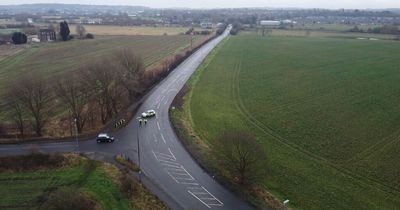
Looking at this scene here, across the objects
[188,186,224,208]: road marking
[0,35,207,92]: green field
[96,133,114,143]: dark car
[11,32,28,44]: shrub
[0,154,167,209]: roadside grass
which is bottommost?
[188,186,224,208]: road marking

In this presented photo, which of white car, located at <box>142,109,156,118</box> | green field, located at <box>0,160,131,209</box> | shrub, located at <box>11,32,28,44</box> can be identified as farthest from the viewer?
shrub, located at <box>11,32,28,44</box>

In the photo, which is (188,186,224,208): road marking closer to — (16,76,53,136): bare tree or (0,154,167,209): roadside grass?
(0,154,167,209): roadside grass

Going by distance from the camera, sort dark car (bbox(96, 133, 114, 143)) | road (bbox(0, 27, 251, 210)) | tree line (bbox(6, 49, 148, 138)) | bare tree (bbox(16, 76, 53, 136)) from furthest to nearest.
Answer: tree line (bbox(6, 49, 148, 138)) < bare tree (bbox(16, 76, 53, 136)) < dark car (bbox(96, 133, 114, 143)) < road (bbox(0, 27, 251, 210))

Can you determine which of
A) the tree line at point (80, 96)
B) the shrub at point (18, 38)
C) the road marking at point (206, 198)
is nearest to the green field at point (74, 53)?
the shrub at point (18, 38)

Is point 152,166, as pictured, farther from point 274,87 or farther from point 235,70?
point 235,70

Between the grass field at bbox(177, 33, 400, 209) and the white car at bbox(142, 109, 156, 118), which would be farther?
the white car at bbox(142, 109, 156, 118)

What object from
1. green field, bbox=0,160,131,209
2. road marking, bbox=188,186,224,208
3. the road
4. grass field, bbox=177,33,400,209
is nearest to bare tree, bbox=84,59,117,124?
the road

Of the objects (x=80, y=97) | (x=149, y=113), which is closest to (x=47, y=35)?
(x=80, y=97)

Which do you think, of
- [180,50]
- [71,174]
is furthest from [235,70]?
[71,174]

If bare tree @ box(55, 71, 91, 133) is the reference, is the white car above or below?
below
